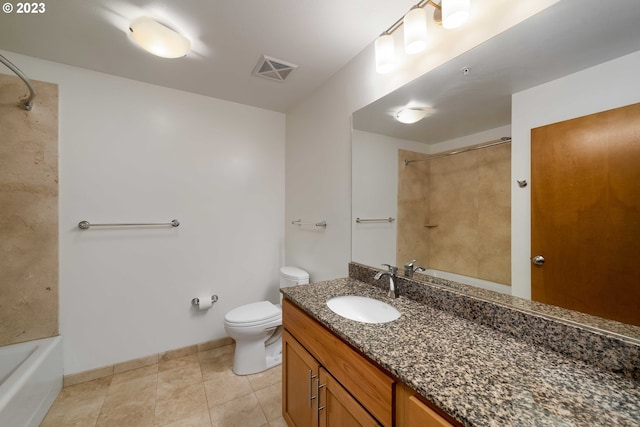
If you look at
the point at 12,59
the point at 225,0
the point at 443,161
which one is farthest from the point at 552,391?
the point at 12,59

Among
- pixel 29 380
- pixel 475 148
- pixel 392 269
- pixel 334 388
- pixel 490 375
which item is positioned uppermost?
pixel 475 148

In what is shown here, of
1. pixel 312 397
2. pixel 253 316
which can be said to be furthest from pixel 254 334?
pixel 312 397

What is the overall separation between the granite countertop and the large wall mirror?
202mm

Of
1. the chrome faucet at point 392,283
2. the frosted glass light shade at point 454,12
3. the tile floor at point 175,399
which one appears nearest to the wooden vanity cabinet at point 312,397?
the tile floor at point 175,399

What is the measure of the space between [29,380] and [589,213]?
2.69m

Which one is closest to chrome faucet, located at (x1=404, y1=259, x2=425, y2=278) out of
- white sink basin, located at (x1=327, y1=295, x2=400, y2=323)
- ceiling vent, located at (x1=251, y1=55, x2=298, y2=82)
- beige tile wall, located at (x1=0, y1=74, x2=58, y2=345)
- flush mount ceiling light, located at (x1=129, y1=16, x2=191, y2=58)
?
white sink basin, located at (x1=327, y1=295, x2=400, y2=323)

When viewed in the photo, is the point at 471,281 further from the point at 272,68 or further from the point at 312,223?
the point at 272,68

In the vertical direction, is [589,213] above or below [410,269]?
above

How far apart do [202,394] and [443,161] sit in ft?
6.99

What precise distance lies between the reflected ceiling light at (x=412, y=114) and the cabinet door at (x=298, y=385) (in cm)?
130

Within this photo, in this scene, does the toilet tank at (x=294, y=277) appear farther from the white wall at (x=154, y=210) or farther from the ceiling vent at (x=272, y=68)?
the ceiling vent at (x=272, y=68)

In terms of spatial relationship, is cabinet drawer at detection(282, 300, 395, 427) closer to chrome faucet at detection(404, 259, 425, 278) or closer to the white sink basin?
the white sink basin

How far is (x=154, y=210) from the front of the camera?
1.99 metres

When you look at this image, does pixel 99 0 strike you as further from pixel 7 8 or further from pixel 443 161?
pixel 443 161
